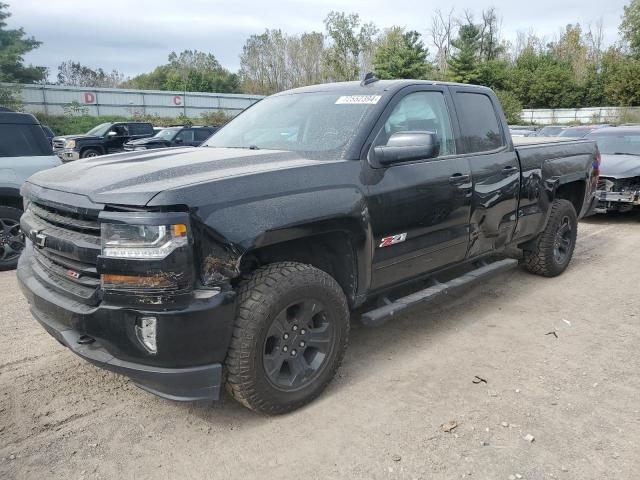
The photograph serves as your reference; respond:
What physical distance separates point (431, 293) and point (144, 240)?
89.0 inches

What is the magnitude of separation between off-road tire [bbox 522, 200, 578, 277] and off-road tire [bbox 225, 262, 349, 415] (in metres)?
3.20

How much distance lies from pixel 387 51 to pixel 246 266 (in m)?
48.6

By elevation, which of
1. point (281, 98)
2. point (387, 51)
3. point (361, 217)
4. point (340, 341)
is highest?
point (387, 51)

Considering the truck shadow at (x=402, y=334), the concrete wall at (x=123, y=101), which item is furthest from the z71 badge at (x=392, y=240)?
the concrete wall at (x=123, y=101)

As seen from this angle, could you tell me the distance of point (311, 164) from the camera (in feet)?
10.1

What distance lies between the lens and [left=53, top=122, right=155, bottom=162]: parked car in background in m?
18.8

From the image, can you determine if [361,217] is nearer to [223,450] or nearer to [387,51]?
[223,450]

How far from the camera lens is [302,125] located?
374cm

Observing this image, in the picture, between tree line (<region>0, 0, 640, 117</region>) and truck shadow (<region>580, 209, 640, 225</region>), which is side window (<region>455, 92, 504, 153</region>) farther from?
tree line (<region>0, 0, 640, 117</region>)

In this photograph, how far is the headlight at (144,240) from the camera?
7.95ft

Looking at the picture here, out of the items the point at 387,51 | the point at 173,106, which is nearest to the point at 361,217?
the point at 173,106

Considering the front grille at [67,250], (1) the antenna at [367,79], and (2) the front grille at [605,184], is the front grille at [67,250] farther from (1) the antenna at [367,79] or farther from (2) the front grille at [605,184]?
(2) the front grille at [605,184]

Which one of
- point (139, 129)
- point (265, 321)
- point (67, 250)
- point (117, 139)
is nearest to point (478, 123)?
point (265, 321)

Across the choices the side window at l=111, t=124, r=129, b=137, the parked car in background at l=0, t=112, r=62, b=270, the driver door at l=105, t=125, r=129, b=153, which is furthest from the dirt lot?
the side window at l=111, t=124, r=129, b=137
